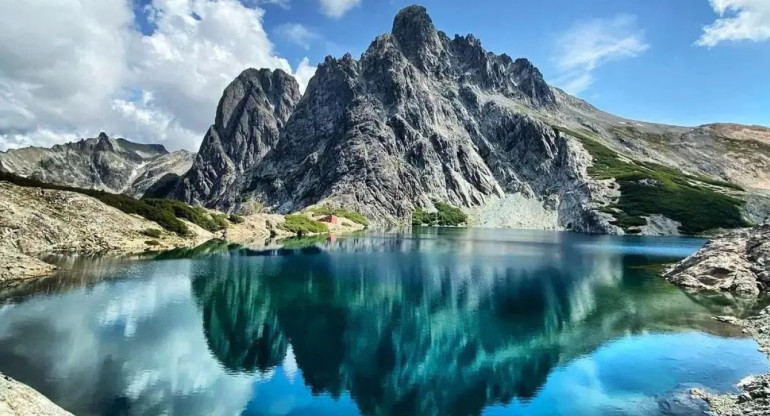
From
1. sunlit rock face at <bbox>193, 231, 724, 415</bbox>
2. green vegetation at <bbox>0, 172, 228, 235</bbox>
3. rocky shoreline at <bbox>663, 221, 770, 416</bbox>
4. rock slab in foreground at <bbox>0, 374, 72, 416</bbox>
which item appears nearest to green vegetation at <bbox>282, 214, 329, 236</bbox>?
green vegetation at <bbox>0, 172, 228, 235</bbox>

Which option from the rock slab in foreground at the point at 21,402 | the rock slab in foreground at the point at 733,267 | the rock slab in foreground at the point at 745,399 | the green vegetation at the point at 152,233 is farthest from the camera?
the green vegetation at the point at 152,233

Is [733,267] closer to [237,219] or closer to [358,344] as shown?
[358,344]

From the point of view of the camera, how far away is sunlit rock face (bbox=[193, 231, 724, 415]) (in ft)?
109

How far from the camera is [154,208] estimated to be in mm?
122250

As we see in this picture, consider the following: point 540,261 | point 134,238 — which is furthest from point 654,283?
point 134,238

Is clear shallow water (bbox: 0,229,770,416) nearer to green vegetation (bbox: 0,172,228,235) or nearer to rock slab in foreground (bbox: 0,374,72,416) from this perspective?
rock slab in foreground (bbox: 0,374,72,416)

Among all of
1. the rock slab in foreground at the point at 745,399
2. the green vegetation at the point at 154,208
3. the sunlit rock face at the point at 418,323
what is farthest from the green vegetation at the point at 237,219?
the rock slab in foreground at the point at 745,399

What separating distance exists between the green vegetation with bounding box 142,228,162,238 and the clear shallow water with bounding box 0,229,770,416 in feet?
117

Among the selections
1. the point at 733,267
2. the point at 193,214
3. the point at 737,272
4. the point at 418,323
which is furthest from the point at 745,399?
the point at 193,214

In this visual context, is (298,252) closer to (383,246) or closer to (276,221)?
(383,246)

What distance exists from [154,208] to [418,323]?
9721 cm

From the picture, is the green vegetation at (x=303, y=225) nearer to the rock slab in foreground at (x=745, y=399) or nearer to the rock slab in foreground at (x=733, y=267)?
the rock slab in foreground at (x=733, y=267)

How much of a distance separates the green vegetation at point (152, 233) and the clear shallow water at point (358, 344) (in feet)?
117

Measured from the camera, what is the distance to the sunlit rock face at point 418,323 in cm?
3312
